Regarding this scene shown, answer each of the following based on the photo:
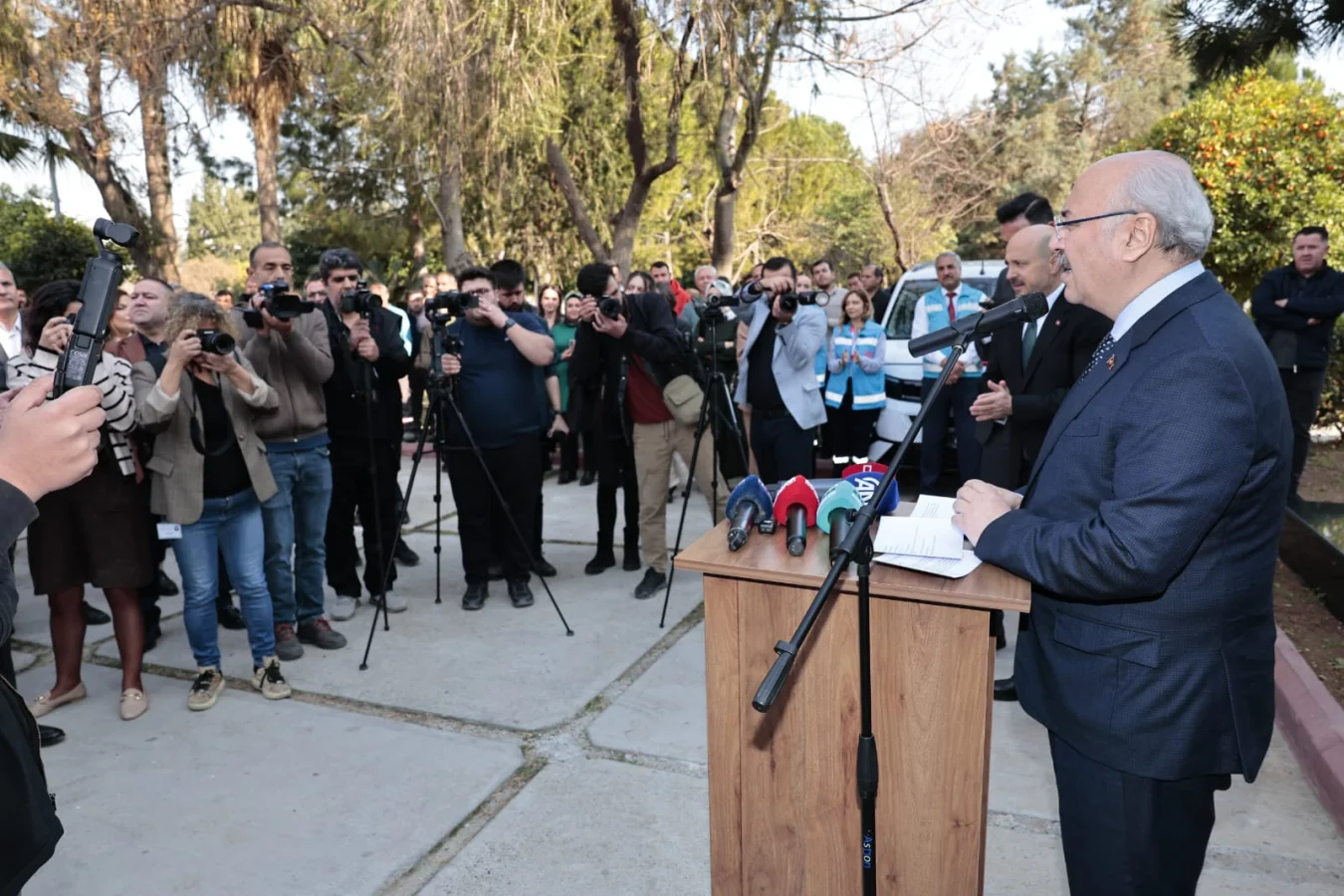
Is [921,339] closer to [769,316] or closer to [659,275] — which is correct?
[769,316]

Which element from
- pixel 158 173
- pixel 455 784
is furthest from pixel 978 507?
pixel 158 173

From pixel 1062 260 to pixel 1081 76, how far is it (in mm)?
34167

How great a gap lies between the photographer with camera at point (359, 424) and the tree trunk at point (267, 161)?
584 inches

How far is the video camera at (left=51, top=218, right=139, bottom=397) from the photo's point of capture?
161 cm

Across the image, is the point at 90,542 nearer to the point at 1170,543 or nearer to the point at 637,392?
A: the point at 637,392

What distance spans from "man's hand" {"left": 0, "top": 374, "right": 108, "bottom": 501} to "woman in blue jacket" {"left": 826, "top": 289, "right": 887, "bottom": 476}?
6.24 metres

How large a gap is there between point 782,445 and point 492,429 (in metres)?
1.73

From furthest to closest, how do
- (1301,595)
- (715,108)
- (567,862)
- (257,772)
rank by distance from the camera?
(715,108) → (1301,595) → (257,772) → (567,862)

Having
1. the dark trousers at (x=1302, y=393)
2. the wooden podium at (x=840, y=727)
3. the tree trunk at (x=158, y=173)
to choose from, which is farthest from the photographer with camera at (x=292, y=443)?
the tree trunk at (x=158, y=173)

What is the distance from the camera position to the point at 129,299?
438 centimetres

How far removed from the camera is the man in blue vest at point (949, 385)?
17.1 feet

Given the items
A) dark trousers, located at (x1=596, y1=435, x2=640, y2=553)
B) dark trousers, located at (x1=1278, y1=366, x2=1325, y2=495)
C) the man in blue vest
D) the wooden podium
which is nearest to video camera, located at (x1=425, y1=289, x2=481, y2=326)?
dark trousers, located at (x1=596, y1=435, x2=640, y2=553)

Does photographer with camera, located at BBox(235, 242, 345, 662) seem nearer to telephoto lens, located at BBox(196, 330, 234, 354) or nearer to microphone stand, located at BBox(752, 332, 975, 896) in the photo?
telephoto lens, located at BBox(196, 330, 234, 354)

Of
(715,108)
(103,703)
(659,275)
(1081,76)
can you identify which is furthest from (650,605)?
(1081,76)
